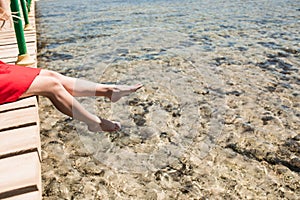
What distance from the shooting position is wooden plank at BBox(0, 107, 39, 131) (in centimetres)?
264

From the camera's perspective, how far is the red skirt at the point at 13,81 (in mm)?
2545

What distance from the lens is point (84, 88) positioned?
10.9 feet

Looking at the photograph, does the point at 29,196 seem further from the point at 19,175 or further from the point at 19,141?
the point at 19,141

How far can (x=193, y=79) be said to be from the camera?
5371mm

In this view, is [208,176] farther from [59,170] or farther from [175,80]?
[175,80]

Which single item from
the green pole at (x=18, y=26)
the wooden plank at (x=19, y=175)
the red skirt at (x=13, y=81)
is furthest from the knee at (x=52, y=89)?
the green pole at (x=18, y=26)

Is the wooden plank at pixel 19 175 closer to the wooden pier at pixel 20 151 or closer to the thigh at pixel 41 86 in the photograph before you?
the wooden pier at pixel 20 151

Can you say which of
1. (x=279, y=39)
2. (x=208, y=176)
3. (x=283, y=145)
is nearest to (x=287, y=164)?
(x=283, y=145)

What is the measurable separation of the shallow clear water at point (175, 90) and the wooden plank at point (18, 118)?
584mm

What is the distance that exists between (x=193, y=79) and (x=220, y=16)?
24.6 ft

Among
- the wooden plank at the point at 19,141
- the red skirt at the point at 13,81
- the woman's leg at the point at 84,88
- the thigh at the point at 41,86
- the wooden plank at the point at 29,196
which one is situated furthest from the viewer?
the woman's leg at the point at 84,88

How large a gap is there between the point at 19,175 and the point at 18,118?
3.02 feet

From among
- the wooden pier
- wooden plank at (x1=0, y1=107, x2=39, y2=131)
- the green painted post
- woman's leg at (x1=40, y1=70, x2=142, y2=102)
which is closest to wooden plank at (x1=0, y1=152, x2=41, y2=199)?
the wooden pier

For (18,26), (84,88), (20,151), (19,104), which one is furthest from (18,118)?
(18,26)
